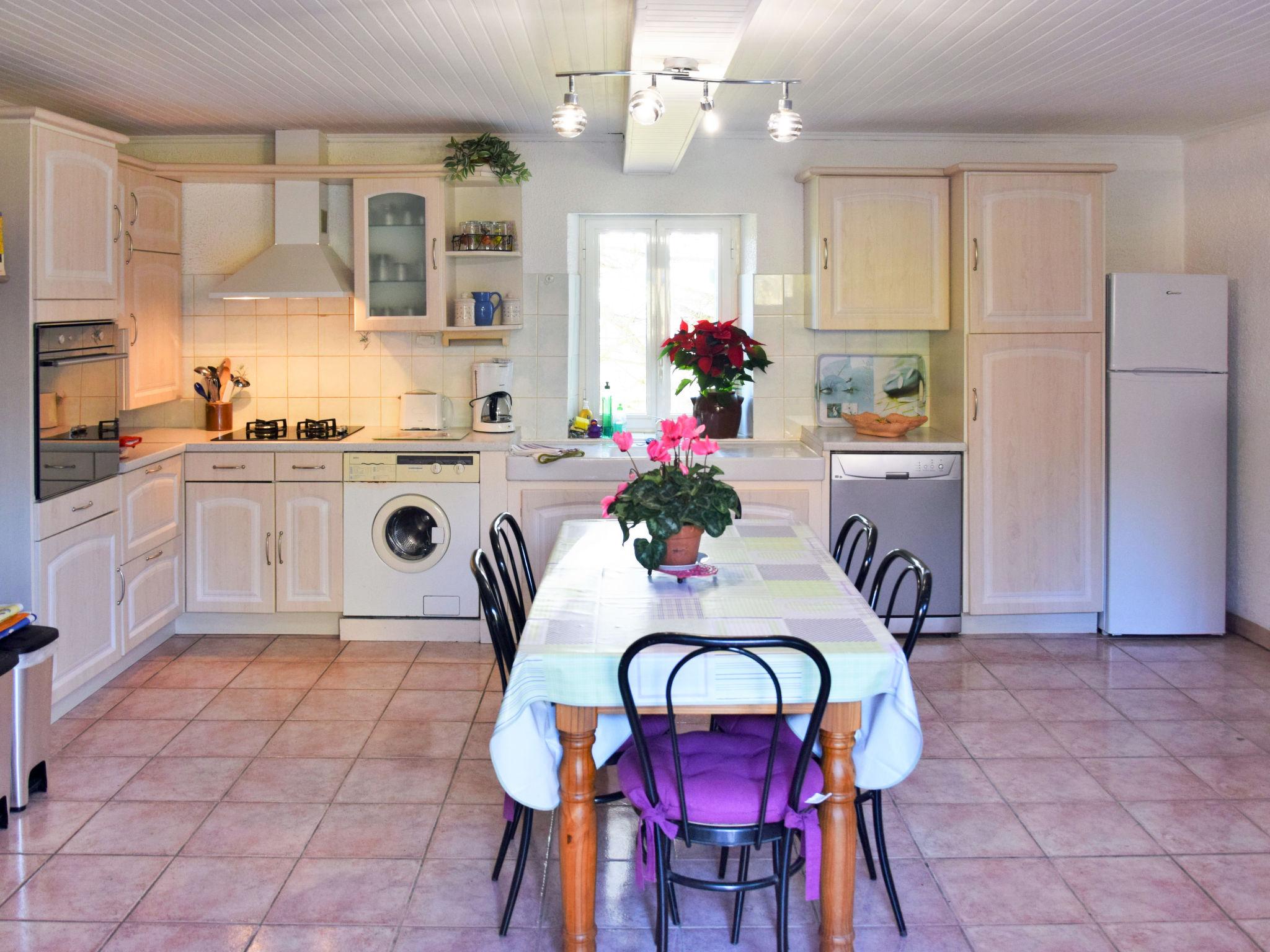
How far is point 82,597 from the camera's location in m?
4.07

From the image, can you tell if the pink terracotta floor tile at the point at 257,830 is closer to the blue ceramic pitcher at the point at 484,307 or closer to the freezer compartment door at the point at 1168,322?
the blue ceramic pitcher at the point at 484,307

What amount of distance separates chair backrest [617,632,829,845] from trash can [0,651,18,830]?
73.6 inches

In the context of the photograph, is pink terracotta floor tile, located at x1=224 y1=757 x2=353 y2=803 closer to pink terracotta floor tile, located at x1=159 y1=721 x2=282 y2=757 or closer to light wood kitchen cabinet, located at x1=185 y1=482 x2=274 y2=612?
pink terracotta floor tile, located at x1=159 y1=721 x2=282 y2=757

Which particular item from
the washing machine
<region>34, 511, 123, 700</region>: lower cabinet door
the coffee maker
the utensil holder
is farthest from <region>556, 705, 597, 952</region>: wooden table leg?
the utensil holder

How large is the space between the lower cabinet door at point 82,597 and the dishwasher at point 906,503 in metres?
2.81

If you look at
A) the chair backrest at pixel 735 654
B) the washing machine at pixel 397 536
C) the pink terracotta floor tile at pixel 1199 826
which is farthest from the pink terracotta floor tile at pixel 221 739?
the pink terracotta floor tile at pixel 1199 826

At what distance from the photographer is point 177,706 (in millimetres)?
4148

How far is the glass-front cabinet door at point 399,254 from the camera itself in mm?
5125

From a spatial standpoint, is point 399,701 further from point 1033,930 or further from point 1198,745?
point 1198,745

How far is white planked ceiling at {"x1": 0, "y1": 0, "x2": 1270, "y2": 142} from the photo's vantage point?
338 centimetres

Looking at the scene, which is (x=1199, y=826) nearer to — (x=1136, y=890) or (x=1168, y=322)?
(x=1136, y=890)

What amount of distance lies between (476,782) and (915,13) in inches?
101

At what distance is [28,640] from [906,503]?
3326 mm

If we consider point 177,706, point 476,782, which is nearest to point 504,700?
point 476,782
